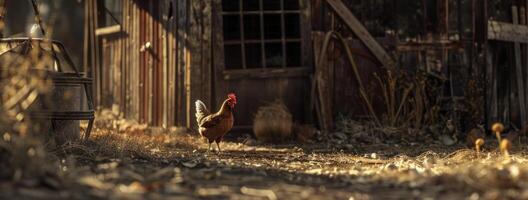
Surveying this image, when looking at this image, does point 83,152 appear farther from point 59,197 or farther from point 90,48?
point 90,48

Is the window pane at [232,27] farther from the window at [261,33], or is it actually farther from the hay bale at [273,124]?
the hay bale at [273,124]

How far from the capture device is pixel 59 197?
4.23 metres

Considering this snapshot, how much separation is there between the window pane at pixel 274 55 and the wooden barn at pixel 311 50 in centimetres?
2

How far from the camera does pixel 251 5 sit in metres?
11.0

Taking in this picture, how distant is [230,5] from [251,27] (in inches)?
17.8

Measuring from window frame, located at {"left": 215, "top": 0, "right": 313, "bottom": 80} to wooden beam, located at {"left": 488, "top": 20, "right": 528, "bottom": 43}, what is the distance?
3.05 m

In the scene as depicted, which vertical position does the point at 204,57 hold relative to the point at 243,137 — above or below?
above

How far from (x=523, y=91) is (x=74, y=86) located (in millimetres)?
7778

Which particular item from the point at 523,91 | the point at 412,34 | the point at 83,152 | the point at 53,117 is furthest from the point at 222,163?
the point at 523,91

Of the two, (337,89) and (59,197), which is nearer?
(59,197)

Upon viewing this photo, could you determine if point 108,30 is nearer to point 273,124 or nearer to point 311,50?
point 311,50

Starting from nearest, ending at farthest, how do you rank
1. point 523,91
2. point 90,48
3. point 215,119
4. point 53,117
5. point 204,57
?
point 53,117 < point 215,119 < point 204,57 < point 523,91 < point 90,48

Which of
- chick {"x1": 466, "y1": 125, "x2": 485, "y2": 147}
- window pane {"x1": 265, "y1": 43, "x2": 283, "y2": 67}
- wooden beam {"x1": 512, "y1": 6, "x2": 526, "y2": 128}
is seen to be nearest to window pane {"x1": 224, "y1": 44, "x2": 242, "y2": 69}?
window pane {"x1": 265, "y1": 43, "x2": 283, "y2": 67}

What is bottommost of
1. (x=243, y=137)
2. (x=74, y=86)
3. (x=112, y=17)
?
(x=243, y=137)
